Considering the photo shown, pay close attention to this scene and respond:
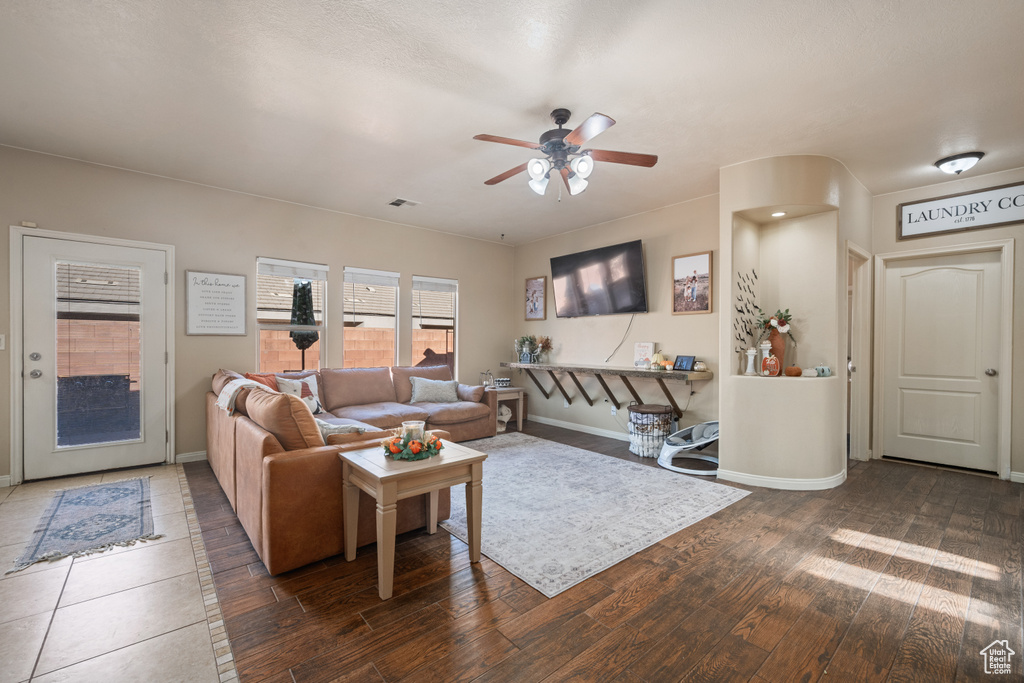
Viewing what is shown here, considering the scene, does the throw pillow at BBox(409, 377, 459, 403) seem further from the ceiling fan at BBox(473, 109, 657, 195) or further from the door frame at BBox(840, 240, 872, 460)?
the door frame at BBox(840, 240, 872, 460)

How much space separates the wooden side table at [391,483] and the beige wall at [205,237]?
9.61 ft

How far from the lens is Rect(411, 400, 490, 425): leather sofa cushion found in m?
4.87

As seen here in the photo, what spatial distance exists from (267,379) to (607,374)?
3556 mm

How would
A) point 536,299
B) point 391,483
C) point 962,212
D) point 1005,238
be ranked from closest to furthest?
point 391,483 < point 1005,238 < point 962,212 < point 536,299

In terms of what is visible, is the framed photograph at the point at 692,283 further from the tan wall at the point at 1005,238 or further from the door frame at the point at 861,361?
the tan wall at the point at 1005,238

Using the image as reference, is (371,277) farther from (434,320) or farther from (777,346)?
(777,346)

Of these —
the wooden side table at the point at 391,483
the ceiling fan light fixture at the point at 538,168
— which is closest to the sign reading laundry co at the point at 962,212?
the ceiling fan light fixture at the point at 538,168

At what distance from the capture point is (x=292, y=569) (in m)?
2.31

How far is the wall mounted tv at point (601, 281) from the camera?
521cm

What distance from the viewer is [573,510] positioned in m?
3.11

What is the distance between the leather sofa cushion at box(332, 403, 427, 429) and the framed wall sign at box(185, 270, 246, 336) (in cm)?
136

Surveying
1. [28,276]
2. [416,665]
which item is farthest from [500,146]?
[28,276]

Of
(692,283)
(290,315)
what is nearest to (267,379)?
(290,315)

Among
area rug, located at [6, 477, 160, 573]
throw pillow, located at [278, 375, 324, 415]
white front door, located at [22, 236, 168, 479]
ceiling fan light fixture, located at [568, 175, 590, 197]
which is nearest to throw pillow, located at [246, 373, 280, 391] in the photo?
throw pillow, located at [278, 375, 324, 415]
